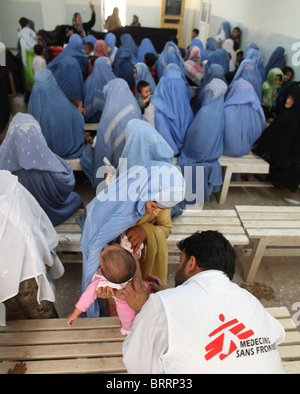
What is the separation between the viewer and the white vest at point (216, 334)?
3.12ft

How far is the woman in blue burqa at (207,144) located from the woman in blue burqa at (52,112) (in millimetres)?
1394

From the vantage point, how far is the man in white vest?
954mm

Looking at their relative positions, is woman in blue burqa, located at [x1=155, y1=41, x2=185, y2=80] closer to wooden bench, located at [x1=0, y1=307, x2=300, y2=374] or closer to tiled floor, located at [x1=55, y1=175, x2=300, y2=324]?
tiled floor, located at [x1=55, y1=175, x2=300, y2=324]

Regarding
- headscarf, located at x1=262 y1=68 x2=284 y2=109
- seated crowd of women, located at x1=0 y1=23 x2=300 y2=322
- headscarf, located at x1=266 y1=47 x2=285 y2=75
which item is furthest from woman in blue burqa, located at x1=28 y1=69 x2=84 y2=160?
headscarf, located at x1=266 y1=47 x2=285 y2=75

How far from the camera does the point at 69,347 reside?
1580mm

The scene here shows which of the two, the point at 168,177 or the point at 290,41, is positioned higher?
the point at 290,41

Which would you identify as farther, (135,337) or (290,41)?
(290,41)

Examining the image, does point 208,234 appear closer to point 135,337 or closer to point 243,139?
point 135,337

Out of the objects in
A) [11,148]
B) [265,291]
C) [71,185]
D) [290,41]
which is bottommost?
[265,291]

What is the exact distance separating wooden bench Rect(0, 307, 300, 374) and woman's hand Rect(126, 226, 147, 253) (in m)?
0.53

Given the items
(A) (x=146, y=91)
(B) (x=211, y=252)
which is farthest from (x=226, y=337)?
(A) (x=146, y=91)

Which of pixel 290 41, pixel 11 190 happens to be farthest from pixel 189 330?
pixel 290 41

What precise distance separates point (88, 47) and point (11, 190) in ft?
18.5

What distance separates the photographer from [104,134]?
9.42 feet
